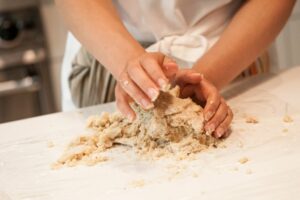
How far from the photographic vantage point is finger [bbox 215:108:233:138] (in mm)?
620

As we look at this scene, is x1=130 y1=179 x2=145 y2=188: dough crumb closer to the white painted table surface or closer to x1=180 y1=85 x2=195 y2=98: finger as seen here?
the white painted table surface

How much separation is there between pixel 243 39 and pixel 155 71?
250mm

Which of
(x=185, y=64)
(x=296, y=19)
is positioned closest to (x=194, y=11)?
(x=185, y=64)

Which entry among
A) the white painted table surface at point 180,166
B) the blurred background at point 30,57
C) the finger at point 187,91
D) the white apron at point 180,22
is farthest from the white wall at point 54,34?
the finger at point 187,91

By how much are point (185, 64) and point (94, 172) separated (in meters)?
0.33

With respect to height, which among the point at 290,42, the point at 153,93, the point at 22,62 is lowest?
the point at 290,42

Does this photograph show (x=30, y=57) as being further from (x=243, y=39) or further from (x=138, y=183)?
(x=138, y=183)

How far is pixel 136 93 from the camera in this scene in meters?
0.59

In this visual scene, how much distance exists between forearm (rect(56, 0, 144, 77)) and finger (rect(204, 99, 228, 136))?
15 cm

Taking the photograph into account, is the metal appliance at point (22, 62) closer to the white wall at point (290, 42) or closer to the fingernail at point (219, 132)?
the white wall at point (290, 42)

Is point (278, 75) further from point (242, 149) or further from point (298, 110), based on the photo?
point (242, 149)

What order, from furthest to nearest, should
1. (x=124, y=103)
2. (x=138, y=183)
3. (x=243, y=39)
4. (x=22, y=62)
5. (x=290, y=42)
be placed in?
1. (x=290, y=42)
2. (x=22, y=62)
3. (x=243, y=39)
4. (x=124, y=103)
5. (x=138, y=183)

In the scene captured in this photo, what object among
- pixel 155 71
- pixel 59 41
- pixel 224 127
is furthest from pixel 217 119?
pixel 59 41

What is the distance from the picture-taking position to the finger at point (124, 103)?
2.04ft
